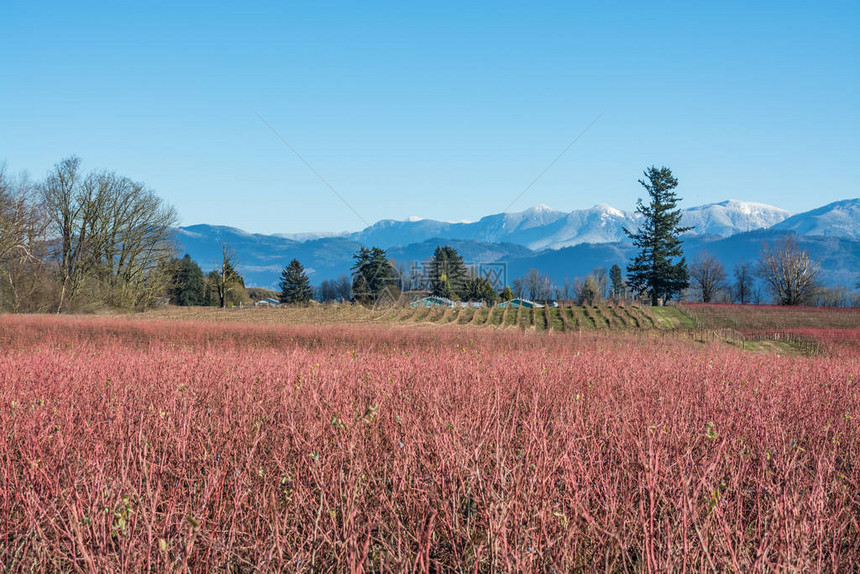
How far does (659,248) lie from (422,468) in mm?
51592

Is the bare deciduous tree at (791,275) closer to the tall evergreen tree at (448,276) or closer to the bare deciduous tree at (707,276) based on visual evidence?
the bare deciduous tree at (707,276)

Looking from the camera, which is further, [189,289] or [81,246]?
[189,289]

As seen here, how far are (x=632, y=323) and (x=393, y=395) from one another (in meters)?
29.7

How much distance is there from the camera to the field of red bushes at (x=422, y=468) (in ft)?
9.35

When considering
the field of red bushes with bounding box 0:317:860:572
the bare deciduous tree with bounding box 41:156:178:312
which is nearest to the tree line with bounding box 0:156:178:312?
the bare deciduous tree with bounding box 41:156:178:312

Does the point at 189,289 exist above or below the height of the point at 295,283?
below

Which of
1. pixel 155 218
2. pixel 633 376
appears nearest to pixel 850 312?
pixel 633 376

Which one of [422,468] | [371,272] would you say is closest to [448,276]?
[371,272]

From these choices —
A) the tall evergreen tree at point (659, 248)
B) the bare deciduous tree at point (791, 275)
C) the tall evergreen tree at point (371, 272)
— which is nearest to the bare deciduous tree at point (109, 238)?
the tall evergreen tree at point (371, 272)

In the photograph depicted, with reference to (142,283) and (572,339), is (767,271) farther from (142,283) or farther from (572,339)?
(142,283)

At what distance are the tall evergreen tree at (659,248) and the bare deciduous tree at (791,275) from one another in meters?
11.3

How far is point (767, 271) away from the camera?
57.6m

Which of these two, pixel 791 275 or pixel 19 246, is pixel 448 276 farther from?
pixel 19 246

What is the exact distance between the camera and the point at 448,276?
259 ft
